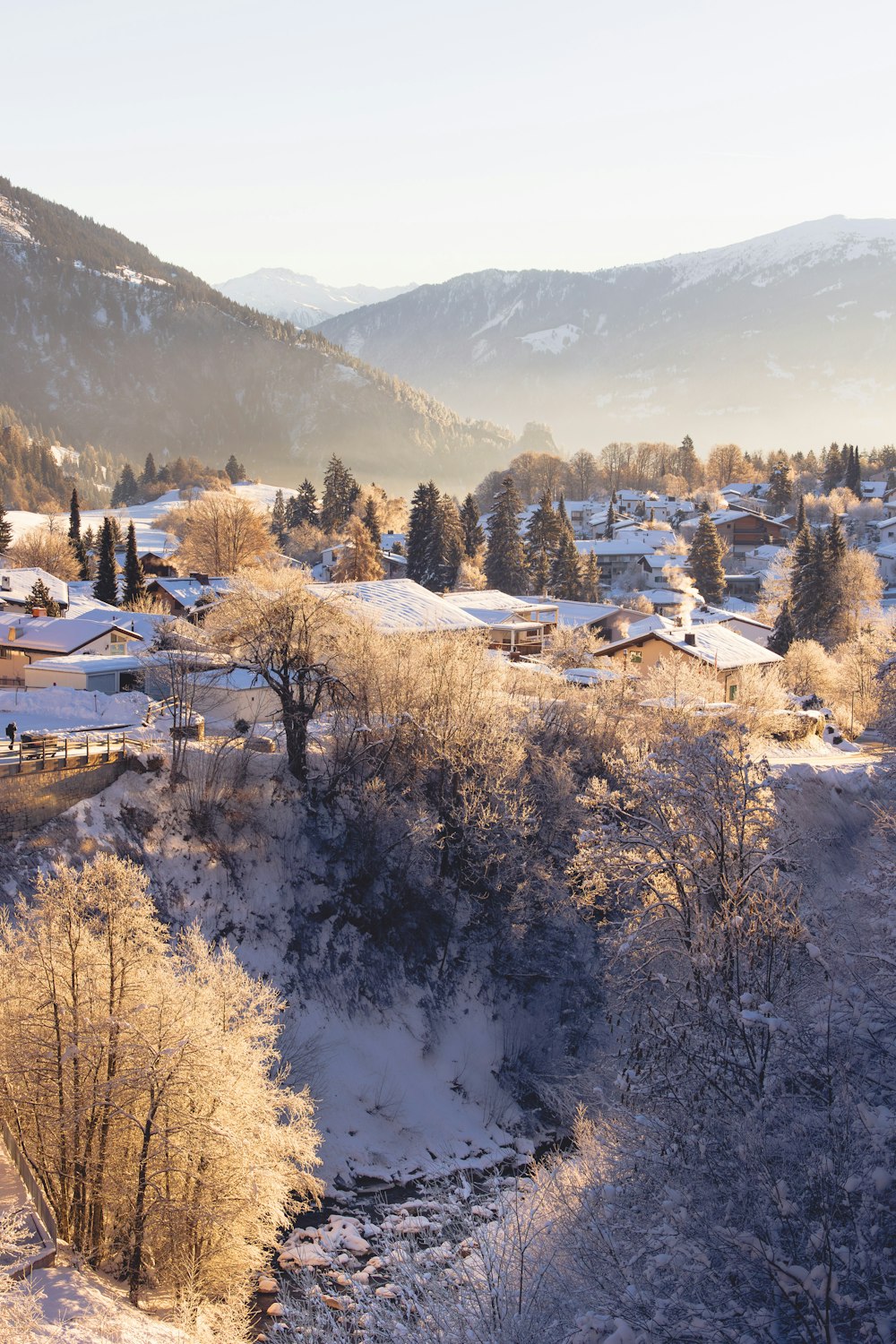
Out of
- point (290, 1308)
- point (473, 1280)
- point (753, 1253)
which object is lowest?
point (290, 1308)

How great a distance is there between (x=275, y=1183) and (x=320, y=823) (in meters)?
16.0

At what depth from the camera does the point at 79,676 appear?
1535 inches

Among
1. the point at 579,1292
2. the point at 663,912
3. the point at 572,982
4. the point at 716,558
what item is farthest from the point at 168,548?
the point at 579,1292

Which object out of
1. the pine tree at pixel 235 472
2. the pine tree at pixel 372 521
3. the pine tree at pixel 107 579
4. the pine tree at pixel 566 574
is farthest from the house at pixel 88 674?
the pine tree at pixel 235 472

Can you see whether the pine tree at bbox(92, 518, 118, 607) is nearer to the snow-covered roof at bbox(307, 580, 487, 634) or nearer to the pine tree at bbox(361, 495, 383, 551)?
the snow-covered roof at bbox(307, 580, 487, 634)

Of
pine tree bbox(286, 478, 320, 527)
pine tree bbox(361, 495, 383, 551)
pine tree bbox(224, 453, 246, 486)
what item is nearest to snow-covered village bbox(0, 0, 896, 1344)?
pine tree bbox(361, 495, 383, 551)

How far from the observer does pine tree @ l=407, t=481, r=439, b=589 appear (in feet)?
253

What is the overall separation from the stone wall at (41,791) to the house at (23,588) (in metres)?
25.2

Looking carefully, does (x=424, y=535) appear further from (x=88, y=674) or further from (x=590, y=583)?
(x=88, y=674)

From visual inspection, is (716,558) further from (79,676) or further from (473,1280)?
(473,1280)

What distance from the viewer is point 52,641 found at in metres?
42.8

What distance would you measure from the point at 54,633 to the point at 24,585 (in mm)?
14558

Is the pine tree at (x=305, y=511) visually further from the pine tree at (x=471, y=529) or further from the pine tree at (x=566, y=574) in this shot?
the pine tree at (x=566, y=574)

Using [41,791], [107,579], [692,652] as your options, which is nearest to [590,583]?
[692,652]
